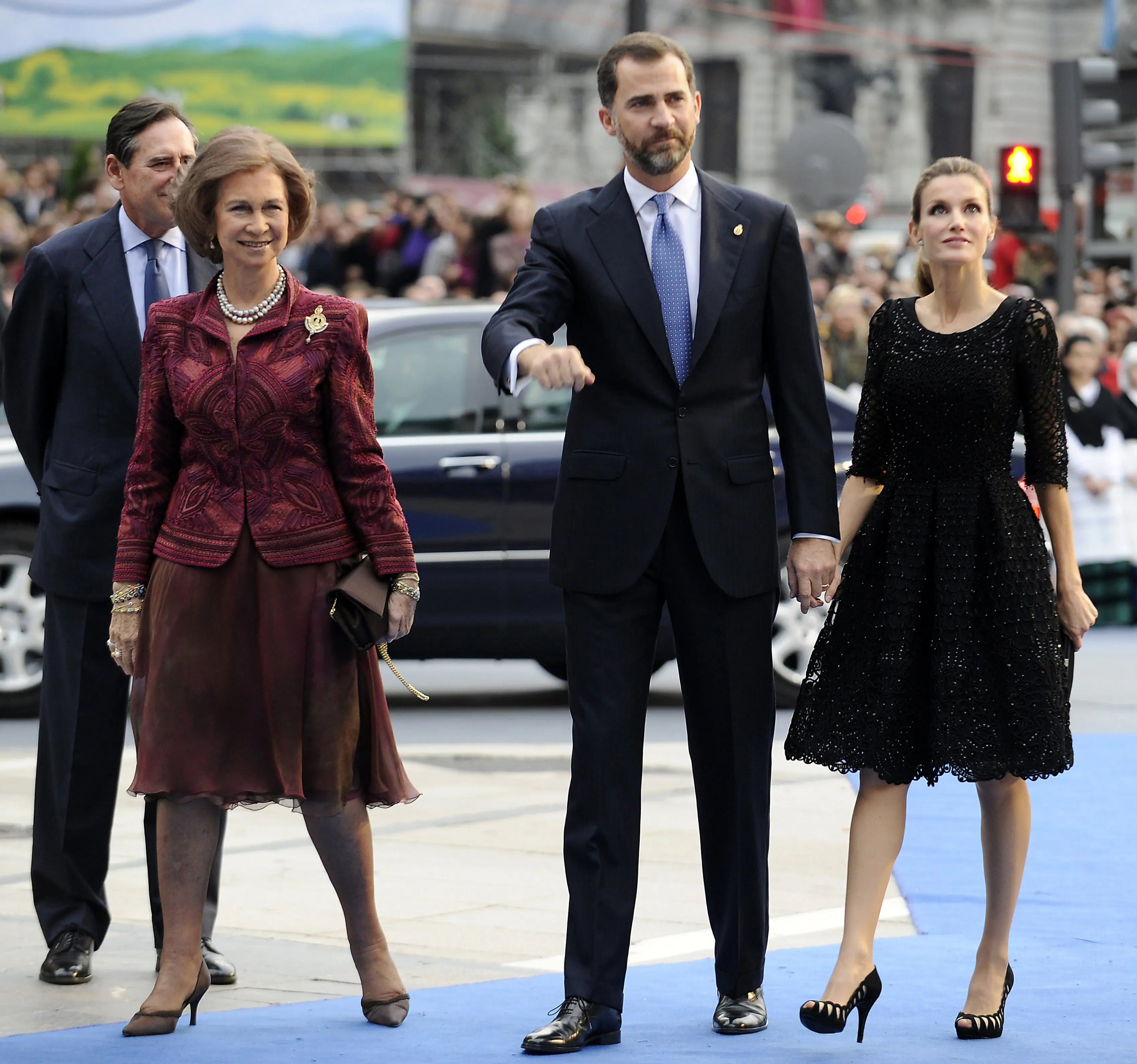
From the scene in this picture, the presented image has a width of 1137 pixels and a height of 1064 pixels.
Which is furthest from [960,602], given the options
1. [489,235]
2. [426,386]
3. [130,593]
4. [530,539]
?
[489,235]

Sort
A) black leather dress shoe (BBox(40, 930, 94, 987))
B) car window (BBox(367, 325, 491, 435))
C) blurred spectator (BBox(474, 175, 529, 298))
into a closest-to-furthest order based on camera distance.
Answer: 1. black leather dress shoe (BBox(40, 930, 94, 987))
2. car window (BBox(367, 325, 491, 435))
3. blurred spectator (BBox(474, 175, 529, 298))

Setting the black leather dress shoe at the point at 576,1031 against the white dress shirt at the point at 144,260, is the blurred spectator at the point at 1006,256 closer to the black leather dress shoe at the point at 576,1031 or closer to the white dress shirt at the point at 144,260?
the white dress shirt at the point at 144,260

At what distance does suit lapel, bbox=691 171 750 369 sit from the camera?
4844 millimetres

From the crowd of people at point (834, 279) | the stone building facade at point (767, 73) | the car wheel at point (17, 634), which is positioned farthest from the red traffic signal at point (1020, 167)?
the stone building facade at point (767, 73)

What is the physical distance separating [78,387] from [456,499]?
4.56 meters

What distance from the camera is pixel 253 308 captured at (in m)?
4.91

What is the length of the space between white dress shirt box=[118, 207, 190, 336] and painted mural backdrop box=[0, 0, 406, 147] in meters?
23.3

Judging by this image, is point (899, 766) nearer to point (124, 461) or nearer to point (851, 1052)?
point (851, 1052)

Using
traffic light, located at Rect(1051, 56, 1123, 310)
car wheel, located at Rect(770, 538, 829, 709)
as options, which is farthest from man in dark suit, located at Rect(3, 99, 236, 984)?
traffic light, located at Rect(1051, 56, 1123, 310)

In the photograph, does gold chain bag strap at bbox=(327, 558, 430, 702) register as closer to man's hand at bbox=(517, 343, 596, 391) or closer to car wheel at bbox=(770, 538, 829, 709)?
man's hand at bbox=(517, 343, 596, 391)

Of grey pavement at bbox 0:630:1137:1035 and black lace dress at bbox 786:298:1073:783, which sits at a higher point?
black lace dress at bbox 786:298:1073:783

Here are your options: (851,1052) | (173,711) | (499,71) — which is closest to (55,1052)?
(173,711)

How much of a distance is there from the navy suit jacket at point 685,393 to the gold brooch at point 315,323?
1.38 ft

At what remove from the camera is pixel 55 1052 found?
15.5 feet
